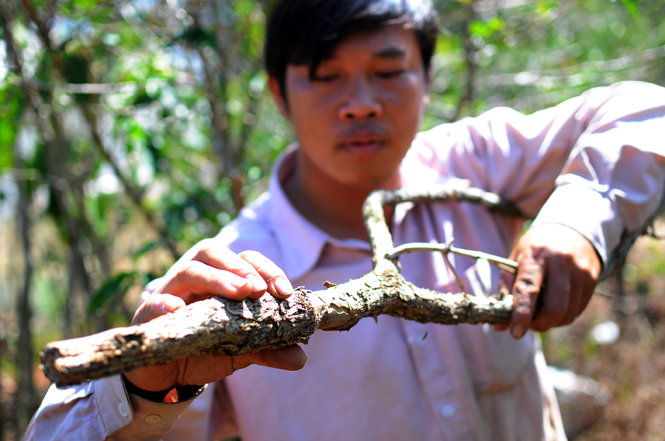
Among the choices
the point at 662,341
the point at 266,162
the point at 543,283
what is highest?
the point at 543,283

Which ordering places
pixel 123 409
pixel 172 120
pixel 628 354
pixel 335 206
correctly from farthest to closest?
pixel 628 354 < pixel 172 120 < pixel 335 206 < pixel 123 409

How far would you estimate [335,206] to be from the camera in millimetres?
1685

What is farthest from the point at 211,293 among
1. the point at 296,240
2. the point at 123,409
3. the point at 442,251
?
the point at 296,240

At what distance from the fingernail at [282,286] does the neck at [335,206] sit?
759mm

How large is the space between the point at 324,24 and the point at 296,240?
54 centimetres

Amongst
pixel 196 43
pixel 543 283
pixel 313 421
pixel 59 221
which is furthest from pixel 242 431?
pixel 59 221

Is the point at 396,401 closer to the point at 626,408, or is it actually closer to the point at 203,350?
the point at 203,350

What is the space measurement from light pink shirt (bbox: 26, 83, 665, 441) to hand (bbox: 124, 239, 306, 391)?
0.36 m

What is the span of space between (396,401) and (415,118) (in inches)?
28.2

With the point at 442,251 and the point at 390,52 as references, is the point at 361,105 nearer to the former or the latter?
the point at 390,52

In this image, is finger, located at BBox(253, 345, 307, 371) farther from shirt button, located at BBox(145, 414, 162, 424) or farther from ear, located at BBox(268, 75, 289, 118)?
ear, located at BBox(268, 75, 289, 118)

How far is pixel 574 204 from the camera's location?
130 cm

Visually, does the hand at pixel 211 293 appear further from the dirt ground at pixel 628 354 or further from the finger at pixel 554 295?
the dirt ground at pixel 628 354

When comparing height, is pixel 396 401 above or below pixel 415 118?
below
